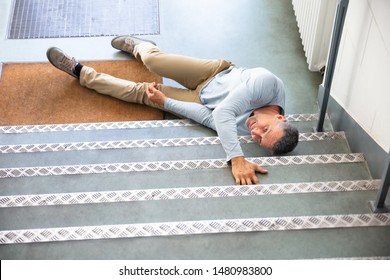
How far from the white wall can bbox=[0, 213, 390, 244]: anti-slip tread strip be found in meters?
0.52

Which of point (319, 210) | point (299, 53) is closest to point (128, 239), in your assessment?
point (319, 210)

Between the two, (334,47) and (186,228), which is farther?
(334,47)

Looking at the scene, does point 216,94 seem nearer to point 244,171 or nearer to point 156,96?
point 156,96

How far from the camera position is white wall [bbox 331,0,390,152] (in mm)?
2529

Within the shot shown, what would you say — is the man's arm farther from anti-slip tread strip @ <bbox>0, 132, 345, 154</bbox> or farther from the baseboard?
the baseboard

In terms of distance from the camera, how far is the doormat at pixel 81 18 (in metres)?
4.12

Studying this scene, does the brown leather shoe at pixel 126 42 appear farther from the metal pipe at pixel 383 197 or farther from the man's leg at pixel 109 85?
the metal pipe at pixel 383 197

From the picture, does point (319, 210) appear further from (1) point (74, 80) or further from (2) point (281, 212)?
(1) point (74, 80)

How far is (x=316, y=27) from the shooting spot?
11.6ft

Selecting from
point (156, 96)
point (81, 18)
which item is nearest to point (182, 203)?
point (156, 96)

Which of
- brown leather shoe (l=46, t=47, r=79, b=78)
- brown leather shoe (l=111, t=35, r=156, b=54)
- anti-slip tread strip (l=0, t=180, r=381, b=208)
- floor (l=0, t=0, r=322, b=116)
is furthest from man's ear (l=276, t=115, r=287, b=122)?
brown leather shoe (l=46, t=47, r=79, b=78)

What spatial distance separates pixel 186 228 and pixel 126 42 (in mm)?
1960

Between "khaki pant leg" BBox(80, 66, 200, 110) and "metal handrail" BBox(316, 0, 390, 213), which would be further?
"khaki pant leg" BBox(80, 66, 200, 110)

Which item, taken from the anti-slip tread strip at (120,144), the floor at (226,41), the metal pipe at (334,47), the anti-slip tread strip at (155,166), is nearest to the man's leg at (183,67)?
the floor at (226,41)
